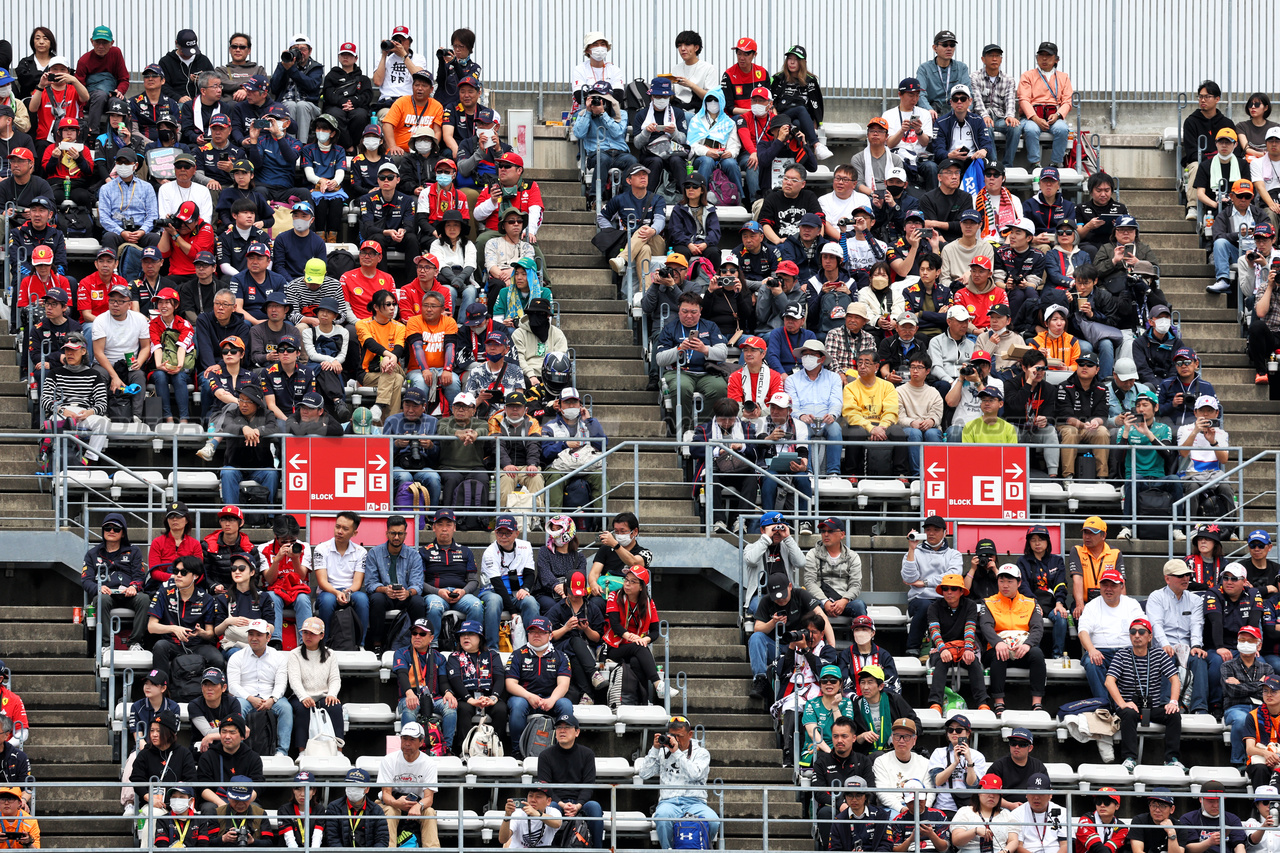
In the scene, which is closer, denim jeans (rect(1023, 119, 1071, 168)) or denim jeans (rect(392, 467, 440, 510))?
denim jeans (rect(392, 467, 440, 510))

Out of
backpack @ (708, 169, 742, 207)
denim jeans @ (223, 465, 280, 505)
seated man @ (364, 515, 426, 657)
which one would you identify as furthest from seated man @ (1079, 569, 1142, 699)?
denim jeans @ (223, 465, 280, 505)

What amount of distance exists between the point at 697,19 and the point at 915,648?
12.2 metres

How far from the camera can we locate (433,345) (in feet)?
90.7

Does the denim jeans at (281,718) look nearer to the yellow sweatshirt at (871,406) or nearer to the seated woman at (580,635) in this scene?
the seated woman at (580,635)

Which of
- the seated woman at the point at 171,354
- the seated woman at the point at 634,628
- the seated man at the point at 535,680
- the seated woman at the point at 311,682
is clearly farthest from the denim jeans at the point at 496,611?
the seated woman at the point at 171,354

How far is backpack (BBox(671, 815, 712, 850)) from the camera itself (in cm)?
2277

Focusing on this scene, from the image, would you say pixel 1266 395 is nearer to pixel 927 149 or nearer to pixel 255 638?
pixel 927 149

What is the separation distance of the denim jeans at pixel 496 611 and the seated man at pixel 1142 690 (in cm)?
565

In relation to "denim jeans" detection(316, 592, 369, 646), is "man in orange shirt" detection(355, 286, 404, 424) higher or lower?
higher

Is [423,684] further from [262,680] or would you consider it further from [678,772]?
[678,772]

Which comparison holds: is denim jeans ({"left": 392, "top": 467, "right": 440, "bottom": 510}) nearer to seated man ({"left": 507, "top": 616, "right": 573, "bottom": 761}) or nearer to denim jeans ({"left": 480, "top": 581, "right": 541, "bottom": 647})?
denim jeans ({"left": 480, "top": 581, "right": 541, "bottom": 647})

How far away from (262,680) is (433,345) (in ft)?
17.5

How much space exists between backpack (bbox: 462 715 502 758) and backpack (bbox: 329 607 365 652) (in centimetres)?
164

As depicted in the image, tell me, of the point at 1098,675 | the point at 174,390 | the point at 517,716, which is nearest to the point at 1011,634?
the point at 1098,675
